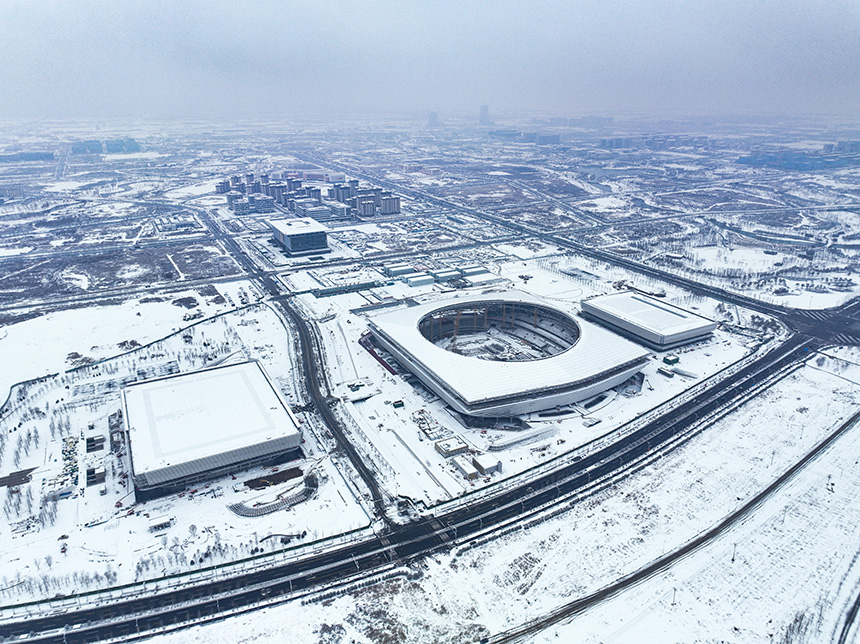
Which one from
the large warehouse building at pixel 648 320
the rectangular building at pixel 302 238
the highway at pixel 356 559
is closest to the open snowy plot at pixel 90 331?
the rectangular building at pixel 302 238

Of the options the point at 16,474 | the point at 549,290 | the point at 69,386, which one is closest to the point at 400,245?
the point at 549,290

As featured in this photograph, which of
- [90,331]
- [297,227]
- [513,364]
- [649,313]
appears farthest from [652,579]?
[297,227]

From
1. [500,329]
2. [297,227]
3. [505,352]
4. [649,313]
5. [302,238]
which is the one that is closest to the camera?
[505,352]

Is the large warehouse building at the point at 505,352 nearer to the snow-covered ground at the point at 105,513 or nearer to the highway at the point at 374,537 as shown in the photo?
the highway at the point at 374,537

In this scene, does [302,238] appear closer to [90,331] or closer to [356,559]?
[90,331]

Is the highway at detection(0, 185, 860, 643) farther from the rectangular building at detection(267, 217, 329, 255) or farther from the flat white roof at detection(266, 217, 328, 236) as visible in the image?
the flat white roof at detection(266, 217, 328, 236)

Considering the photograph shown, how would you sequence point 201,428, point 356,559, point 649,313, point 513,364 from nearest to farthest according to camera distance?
point 356,559 → point 201,428 → point 513,364 → point 649,313

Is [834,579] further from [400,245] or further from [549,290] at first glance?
[400,245]
